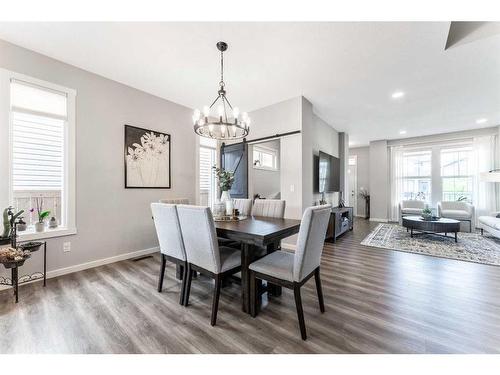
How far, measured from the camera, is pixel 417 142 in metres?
6.58

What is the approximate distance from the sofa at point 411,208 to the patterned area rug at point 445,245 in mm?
1015

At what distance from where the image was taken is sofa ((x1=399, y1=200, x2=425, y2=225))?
5824 mm

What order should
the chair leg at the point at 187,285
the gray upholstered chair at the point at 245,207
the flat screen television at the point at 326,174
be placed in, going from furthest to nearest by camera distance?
the flat screen television at the point at 326,174
the gray upholstered chair at the point at 245,207
the chair leg at the point at 187,285

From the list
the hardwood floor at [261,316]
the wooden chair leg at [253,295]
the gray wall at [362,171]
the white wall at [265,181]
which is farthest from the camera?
the gray wall at [362,171]

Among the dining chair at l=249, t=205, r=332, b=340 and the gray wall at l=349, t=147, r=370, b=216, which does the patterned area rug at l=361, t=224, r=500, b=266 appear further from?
the gray wall at l=349, t=147, r=370, b=216

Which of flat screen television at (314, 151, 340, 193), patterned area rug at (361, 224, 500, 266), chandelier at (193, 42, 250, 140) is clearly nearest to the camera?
chandelier at (193, 42, 250, 140)

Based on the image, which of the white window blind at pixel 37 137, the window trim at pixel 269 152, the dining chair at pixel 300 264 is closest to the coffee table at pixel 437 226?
the window trim at pixel 269 152

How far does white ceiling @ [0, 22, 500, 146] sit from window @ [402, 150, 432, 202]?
8.46 ft

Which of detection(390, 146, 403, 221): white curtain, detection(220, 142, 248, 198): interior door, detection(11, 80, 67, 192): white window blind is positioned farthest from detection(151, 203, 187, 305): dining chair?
detection(390, 146, 403, 221): white curtain

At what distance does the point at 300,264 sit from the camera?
5.17 ft

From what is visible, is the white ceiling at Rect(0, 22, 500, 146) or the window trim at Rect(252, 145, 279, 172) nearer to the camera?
the white ceiling at Rect(0, 22, 500, 146)

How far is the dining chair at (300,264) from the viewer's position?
1.55 m

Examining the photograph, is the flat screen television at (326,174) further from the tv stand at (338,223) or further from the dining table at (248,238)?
the dining table at (248,238)
